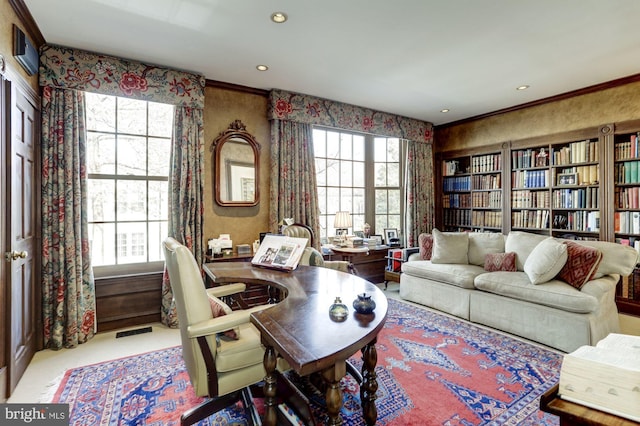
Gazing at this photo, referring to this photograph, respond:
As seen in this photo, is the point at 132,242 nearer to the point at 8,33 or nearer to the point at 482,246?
the point at 8,33

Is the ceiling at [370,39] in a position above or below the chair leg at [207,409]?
above

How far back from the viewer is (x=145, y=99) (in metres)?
3.38

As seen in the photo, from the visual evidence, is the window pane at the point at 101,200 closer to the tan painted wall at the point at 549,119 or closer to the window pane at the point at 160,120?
the window pane at the point at 160,120

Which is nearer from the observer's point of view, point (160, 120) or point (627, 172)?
point (160, 120)

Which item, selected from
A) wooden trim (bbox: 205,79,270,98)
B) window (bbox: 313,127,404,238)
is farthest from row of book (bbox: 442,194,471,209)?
wooden trim (bbox: 205,79,270,98)

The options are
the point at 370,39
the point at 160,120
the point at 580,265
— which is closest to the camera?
the point at 370,39

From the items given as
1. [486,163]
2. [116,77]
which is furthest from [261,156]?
[486,163]

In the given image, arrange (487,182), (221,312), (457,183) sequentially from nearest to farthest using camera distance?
(221,312) → (487,182) → (457,183)

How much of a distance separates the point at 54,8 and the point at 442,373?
4.04 meters

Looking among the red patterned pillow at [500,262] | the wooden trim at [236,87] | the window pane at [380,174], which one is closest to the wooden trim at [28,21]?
the wooden trim at [236,87]

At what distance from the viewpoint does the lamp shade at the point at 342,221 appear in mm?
4590

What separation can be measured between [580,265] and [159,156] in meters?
4.54

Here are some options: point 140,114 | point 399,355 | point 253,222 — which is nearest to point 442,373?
point 399,355

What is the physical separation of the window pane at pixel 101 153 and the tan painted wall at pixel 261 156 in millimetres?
970
